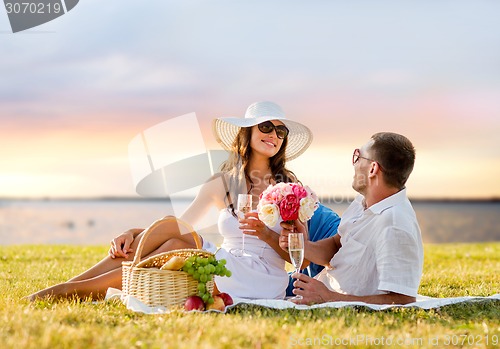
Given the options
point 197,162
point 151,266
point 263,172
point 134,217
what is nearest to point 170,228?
point 151,266

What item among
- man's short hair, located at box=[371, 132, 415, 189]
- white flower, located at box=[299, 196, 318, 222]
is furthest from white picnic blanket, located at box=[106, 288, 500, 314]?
man's short hair, located at box=[371, 132, 415, 189]

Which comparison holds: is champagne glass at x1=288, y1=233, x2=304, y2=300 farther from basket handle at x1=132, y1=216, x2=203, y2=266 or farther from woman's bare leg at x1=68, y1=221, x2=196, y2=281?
woman's bare leg at x1=68, y1=221, x2=196, y2=281

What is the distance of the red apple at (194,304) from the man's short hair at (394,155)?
1866 mm

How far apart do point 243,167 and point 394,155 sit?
2.02 meters

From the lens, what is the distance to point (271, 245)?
5.88m

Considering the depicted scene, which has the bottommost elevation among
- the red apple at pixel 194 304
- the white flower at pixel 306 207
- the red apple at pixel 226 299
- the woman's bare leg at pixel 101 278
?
the red apple at pixel 226 299

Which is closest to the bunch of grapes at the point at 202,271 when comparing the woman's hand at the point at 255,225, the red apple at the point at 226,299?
the red apple at the point at 226,299

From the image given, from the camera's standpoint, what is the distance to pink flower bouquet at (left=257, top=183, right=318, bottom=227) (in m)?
5.39

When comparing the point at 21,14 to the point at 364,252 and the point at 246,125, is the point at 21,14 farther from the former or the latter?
the point at 364,252

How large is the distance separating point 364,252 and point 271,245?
3.05 feet

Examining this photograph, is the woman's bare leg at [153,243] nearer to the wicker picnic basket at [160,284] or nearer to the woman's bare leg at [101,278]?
the woman's bare leg at [101,278]

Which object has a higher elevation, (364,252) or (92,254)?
(364,252)

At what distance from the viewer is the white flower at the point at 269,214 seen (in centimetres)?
541

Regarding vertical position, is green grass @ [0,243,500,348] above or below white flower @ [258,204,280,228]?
below
